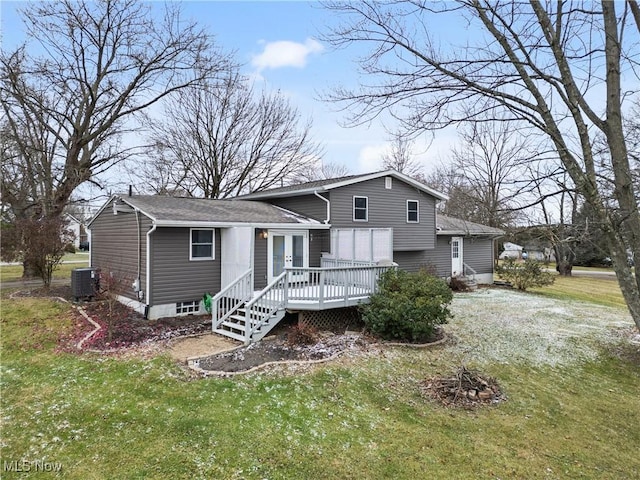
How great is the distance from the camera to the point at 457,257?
20688 millimetres

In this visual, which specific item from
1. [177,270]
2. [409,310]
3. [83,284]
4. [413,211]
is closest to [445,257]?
[413,211]

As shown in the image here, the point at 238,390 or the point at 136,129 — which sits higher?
the point at 136,129

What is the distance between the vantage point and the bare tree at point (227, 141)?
76.9 ft

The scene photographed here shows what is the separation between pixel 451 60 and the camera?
5605mm

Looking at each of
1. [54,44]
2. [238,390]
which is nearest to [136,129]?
[54,44]

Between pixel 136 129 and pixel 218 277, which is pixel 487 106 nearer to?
pixel 218 277

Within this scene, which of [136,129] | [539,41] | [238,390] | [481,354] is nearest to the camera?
[539,41]

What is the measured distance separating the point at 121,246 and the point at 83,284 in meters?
1.72

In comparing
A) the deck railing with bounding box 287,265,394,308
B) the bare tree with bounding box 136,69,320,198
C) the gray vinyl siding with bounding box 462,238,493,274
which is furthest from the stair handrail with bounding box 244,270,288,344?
the bare tree with bounding box 136,69,320,198

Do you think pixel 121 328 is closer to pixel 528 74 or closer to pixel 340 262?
pixel 340 262

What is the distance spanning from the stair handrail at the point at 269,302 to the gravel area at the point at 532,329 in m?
4.37

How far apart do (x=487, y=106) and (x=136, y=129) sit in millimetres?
20698

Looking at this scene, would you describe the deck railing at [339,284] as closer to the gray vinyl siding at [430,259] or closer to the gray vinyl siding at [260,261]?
the gray vinyl siding at [260,261]

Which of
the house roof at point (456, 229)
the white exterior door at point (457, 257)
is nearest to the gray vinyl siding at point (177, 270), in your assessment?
the house roof at point (456, 229)
